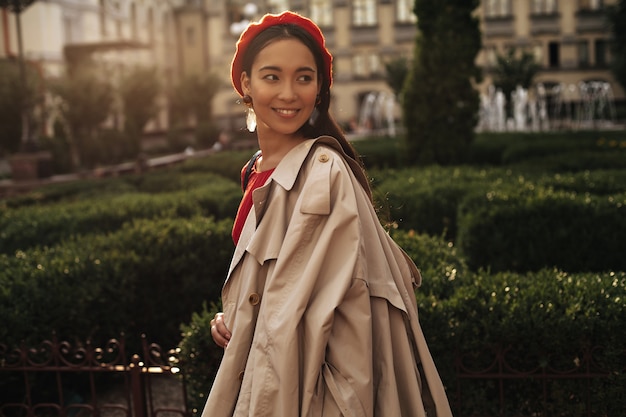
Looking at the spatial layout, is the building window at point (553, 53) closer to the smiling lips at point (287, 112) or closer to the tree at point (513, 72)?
the tree at point (513, 72)

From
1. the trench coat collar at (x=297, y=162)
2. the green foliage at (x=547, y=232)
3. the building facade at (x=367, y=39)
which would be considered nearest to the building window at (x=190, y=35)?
the building facade at (x=367, y=39)

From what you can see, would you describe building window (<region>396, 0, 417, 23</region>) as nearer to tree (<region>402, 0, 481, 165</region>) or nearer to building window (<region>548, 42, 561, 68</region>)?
building window (<region>548, 42, 561, 68</region>)

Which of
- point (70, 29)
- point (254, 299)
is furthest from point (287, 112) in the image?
point (70, 29)

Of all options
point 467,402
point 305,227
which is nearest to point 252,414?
point 305,227

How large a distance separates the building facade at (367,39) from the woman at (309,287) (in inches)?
1424

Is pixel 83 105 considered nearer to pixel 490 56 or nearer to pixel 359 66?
pixel 359 66

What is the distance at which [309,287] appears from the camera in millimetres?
1846

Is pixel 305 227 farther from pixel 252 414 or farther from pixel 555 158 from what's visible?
pixel 555 158

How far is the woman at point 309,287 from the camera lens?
1844mm

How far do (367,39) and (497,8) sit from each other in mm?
7885

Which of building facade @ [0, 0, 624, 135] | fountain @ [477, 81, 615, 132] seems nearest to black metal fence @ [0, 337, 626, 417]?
fountain @ [477, 81, 615, 132]

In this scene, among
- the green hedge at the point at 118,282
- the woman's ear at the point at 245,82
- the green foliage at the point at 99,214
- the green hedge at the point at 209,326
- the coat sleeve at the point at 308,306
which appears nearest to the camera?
the coat sleeve at the point at 308,306

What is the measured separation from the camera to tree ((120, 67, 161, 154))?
26328mm

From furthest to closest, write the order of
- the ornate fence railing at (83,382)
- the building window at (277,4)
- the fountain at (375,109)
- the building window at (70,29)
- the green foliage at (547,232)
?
the building window at (277,4), the fountain at (375,109), the building window at (70,29), the green foliage at (547,232), the ornate fence railing at (83,382)
